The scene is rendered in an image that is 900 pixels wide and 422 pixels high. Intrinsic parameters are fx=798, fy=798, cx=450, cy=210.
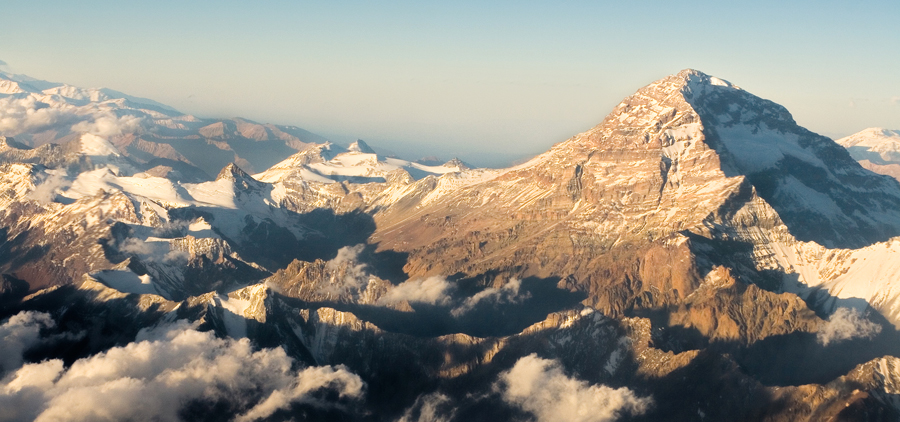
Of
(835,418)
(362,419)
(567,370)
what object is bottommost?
(362,419)

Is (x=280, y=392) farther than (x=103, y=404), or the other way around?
(x=280, y=392)

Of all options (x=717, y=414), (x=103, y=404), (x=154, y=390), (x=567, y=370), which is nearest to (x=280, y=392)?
(x=154, y=390)

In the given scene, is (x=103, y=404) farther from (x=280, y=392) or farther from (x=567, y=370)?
(x=567, y=370)

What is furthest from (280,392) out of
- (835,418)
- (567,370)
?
(835,418)

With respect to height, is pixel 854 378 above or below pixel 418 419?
above

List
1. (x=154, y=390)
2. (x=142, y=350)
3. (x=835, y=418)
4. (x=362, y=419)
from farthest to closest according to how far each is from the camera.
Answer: (x=362, y=419), (x=142, y=350), (x=154, y=390), (x=835, y=418)

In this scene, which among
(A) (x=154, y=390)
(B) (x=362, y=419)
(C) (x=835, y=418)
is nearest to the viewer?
(C) (x=835, y=418)

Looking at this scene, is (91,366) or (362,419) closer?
(91,366)

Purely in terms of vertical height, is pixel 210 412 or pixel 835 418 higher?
pixel 835 418

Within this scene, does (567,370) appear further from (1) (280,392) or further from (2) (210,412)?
(2) (210,412)
